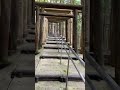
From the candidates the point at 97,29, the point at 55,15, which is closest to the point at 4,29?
the point at 97,29

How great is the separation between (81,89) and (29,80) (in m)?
3.91

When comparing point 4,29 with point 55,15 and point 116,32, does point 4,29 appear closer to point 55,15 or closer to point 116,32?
point 116,32

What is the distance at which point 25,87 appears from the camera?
1.50 metres

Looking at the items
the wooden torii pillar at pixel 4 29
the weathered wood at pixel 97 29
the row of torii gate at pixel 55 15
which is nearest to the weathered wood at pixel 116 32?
the weathered wood at pixel 97 29

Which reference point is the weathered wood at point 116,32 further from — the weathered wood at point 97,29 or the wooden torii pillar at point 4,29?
the wooden torii pillar at point 4,29

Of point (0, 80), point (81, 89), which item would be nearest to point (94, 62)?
point (0, 80)

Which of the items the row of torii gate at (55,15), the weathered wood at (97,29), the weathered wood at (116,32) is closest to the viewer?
the weathered wood at (116,32)

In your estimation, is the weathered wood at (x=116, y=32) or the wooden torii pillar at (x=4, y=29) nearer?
the weathered wood at (x=116, y=32)

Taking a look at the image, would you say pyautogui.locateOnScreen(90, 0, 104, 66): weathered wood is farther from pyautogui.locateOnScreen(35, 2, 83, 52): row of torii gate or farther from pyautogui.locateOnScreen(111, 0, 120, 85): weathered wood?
pyautogui.locateOnScreen(35, 2, 83, 52): row of torii gate

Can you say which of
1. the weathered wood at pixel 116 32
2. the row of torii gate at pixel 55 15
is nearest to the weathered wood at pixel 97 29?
the weathered wood at pixel 116 32

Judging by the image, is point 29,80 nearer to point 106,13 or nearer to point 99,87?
point 99,87

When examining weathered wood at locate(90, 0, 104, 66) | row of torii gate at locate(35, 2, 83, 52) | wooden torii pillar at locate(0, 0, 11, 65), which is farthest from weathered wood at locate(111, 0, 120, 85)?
row of torii gate at locate(35, 2, 83, 52)

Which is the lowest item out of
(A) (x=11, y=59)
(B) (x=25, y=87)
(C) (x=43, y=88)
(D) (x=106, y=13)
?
(C) (x=43, y=88)

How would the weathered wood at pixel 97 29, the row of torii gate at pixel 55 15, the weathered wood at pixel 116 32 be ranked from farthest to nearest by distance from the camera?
the row of torii gate at pixel 55 15 < the weathered wood at pixel 97 29 < the weathered wood at pixel 116 32
